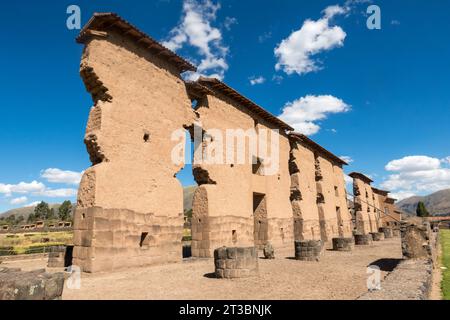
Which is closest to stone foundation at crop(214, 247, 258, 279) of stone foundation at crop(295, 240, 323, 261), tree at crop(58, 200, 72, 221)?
stone foundation at crop(295, 240, 323, 261)

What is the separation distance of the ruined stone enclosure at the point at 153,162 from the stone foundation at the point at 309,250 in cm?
337

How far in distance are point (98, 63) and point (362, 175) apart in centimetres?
3449

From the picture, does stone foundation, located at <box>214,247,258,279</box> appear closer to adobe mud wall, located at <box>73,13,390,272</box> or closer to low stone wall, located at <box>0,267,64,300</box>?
adobe mud wall, located at <box>73,13,390,272</box>

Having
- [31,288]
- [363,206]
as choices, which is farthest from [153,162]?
→ [363,206]

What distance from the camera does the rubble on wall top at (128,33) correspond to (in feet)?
33.5

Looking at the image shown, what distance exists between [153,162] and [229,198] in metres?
4.68

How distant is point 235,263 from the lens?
8.43 metres

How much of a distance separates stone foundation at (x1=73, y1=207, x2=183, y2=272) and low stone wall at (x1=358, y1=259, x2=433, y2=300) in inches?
285

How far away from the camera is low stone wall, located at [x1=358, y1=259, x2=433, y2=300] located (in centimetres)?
505

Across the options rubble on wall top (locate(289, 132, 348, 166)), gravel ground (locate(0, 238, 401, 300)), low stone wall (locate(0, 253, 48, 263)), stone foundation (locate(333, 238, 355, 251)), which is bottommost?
low stone wall (locate(0, 253, 48, 263))

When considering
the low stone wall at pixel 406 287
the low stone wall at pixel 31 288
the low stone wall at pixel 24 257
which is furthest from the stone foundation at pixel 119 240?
the low stone wall at pixel 24 257

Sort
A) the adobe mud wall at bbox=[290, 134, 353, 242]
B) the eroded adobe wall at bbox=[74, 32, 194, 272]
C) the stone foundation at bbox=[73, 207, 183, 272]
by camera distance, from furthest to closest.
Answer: the adobe mud wall at bbox=[290, 134, 353, 242], the eroded adobe wall at bbox=[74, 32, 194, 272], the stone foundation at bbox=[73, 207, 183, 272]
